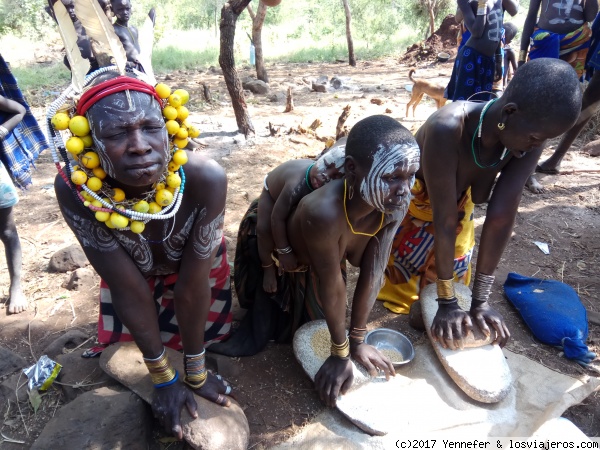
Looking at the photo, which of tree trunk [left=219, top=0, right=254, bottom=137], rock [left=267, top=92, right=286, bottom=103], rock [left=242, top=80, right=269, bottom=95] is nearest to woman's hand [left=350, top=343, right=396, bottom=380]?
tree trunk [left=219, top=0, right=254, bottom=137]

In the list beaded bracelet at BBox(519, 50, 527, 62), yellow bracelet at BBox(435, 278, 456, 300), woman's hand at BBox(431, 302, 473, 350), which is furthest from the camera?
beaded bracelet at BBox(519, 50, 527, 62)

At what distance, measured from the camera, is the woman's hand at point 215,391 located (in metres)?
1.91

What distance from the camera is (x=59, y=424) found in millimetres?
1776

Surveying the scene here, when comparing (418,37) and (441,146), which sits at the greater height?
(441,146)

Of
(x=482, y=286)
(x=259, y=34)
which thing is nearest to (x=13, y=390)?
(x=482, y=286)

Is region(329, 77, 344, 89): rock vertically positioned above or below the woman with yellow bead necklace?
below

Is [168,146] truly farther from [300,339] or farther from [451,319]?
[451,319]

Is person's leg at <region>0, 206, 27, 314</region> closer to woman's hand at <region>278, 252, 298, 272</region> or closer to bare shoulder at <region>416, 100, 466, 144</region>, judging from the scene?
woman's hand at <region>278, 252, 298, 272</region>

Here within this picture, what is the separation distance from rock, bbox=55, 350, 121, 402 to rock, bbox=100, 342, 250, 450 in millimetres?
99

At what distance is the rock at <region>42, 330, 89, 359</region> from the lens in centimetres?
237

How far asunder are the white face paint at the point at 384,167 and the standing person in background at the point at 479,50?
2351 mm

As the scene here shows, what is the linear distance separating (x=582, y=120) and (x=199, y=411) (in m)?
4.18

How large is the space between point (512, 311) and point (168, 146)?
229 cm

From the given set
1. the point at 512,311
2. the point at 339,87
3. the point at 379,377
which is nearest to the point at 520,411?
the point at 379,377
